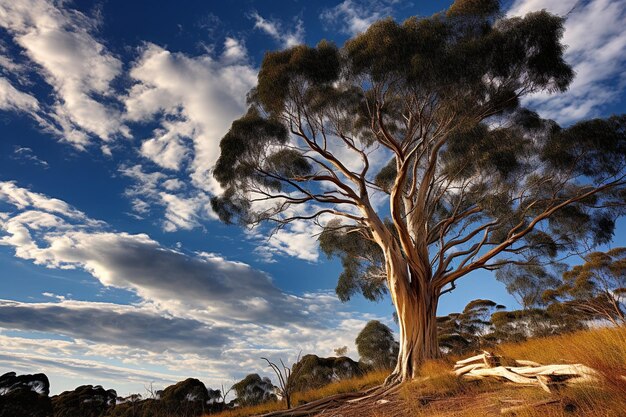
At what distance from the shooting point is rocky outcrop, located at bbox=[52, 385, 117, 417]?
1368 cm

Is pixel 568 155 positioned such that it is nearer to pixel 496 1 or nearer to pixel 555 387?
pixel 496 1

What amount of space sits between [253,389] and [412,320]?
465 inches

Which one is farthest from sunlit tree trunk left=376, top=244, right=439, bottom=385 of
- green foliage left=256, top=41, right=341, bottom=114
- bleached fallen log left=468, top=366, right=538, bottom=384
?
green foliage left=256, top=41, right=341, bottom=114

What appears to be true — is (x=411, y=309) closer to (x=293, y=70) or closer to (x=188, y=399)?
(x=293, y=70)

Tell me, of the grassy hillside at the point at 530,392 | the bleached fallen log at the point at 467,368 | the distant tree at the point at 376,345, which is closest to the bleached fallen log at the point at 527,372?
the bleached fallen log at the point at 467,368

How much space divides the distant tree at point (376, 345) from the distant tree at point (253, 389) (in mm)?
4791

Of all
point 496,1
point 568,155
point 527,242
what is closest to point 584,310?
point 527,242

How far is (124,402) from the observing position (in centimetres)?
1368

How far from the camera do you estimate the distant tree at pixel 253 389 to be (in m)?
19.5

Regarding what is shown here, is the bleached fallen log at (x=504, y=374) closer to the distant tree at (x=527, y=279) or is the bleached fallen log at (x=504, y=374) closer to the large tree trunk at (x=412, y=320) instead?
the large tree trunk at (x=412, y=320)

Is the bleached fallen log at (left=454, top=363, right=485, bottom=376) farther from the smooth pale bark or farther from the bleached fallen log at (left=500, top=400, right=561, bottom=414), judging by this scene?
the bleached fallen log at (left=500, top=400, right=561, bottom=414)

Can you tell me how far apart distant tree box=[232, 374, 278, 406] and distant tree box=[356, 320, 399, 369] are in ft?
15.7

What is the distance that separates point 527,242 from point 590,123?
13.6 feet

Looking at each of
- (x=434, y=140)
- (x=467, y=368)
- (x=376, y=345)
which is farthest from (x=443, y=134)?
(x=376, y=345)
